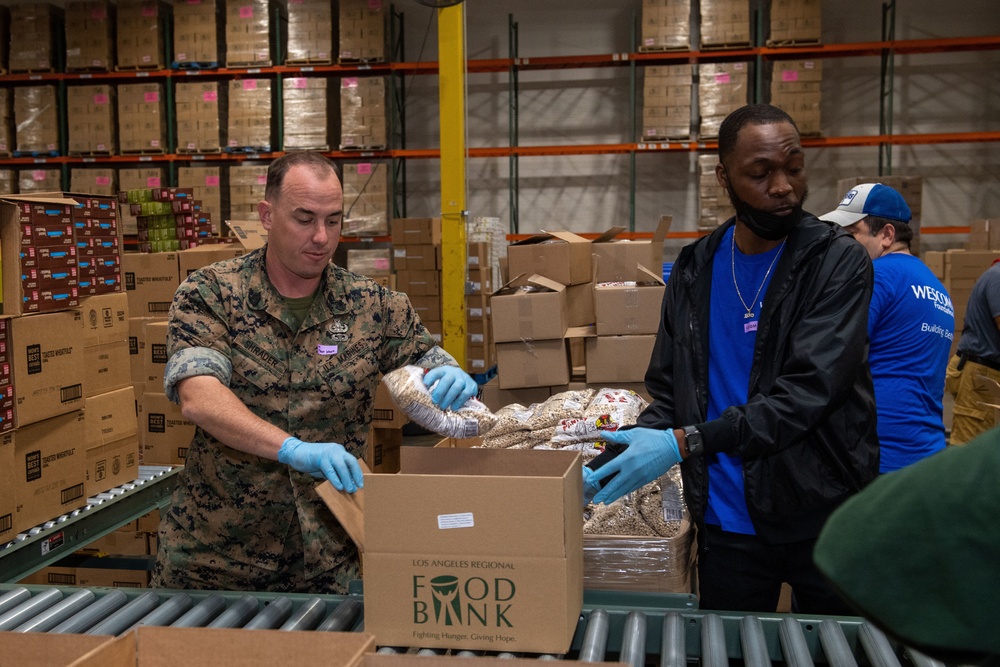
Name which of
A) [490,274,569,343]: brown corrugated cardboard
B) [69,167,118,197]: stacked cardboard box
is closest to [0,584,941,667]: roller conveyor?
[490,274,569,343]: brown corrugated cardboard

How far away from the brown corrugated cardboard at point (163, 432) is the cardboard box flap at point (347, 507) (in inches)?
99.8

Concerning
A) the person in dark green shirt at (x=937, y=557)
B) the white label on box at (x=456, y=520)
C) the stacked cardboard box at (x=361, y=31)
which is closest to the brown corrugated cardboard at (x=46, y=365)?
the white label on box at (x=456, y=520)

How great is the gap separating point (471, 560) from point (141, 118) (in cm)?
879

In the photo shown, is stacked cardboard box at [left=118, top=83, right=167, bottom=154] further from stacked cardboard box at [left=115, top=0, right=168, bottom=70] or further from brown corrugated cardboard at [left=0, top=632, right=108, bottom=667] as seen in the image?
brown corrugated cardboard at [left=0, top=632, right=108, bottom=667]

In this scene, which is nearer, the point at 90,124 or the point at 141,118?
the point at 141,118

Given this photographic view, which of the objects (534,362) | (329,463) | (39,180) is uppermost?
(39,180)

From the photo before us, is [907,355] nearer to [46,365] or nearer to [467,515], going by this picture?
[467,515]

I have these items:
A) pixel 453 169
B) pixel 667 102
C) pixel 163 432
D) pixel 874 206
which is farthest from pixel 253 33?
pixel 874 206

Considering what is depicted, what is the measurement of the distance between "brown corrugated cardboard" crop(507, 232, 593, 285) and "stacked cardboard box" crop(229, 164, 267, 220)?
4427mm

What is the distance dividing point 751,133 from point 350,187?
7.17 meters

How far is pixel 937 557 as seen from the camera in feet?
1.74

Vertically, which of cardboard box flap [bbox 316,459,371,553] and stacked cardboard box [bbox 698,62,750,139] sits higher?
stacked cardboard box [bbox 698,62,750,139]

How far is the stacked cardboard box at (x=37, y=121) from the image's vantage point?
360 inches

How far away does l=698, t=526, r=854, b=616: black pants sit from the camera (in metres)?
1.92
